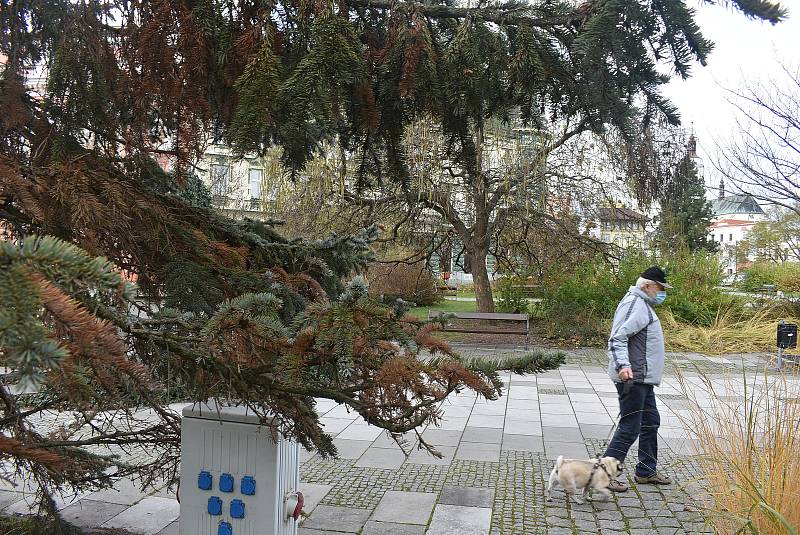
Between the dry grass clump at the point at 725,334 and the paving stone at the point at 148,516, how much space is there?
11.3 m

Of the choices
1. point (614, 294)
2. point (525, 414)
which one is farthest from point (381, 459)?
point (614, 294)

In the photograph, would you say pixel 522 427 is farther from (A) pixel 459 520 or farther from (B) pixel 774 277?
(B) pixel 774 277

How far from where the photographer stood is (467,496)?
17.4ft

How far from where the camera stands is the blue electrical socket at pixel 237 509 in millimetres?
3086

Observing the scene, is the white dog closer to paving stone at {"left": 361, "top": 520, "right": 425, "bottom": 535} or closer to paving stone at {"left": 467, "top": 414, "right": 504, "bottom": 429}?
paving stone at {"left": 361, "top": 520, "right": 425, "bottom": 535}

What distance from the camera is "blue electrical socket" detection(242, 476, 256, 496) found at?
10.1 ft

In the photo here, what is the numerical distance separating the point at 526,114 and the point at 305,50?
123 cm

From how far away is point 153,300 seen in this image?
2.71 meters

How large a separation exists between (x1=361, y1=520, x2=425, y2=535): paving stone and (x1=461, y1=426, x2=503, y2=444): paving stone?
2476 mm

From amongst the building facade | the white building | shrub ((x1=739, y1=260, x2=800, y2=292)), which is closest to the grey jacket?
the building facade

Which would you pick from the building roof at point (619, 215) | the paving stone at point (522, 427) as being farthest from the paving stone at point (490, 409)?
the building roof at point (619, 215)

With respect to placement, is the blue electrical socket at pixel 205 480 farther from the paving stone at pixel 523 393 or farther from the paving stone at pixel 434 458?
the paving stone at pixel 523 393

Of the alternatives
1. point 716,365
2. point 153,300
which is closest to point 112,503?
point 153,300

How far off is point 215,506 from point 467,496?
8.87 feet
